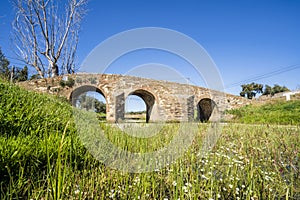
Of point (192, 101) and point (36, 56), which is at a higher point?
point (36, 56)

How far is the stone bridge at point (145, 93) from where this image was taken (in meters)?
11.7

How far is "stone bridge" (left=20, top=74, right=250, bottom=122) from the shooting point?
38.3 feet

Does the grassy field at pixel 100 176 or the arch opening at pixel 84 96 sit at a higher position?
the arch opening at pixel 84 96

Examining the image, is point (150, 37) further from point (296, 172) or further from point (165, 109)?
point (165, 109)

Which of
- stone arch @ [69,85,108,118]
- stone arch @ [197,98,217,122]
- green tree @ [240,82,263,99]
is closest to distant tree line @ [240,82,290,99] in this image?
green tree @ [240,82,263,99]

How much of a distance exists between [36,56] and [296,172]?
18.7 meters

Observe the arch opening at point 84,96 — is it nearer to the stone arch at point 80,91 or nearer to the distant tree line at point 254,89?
the stone arch at point 80,91

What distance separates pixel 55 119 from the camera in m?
2.76

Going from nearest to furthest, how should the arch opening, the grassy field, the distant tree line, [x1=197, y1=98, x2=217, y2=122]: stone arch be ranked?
the grassy field
the arch opening
[x1=197, y1=98, x2=217, y2=122]: stone arch
the distant tree line

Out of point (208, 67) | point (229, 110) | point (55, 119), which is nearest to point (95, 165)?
point (55, 119)

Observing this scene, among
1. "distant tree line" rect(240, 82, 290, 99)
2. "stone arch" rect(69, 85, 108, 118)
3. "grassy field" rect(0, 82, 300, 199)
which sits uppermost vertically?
"distant tree line" rect(240, 82, 290, 99)

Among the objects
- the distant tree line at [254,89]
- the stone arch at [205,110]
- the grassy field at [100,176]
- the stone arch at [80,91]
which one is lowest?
the grassy field at [100,176]

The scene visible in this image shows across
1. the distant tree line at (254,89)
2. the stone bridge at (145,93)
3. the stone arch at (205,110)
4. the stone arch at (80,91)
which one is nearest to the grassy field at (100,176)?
the stone bridge at (145,93)

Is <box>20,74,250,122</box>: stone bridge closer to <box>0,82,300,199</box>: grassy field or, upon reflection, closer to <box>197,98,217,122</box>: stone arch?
<box>197,98,217,122</box>: stone arch
